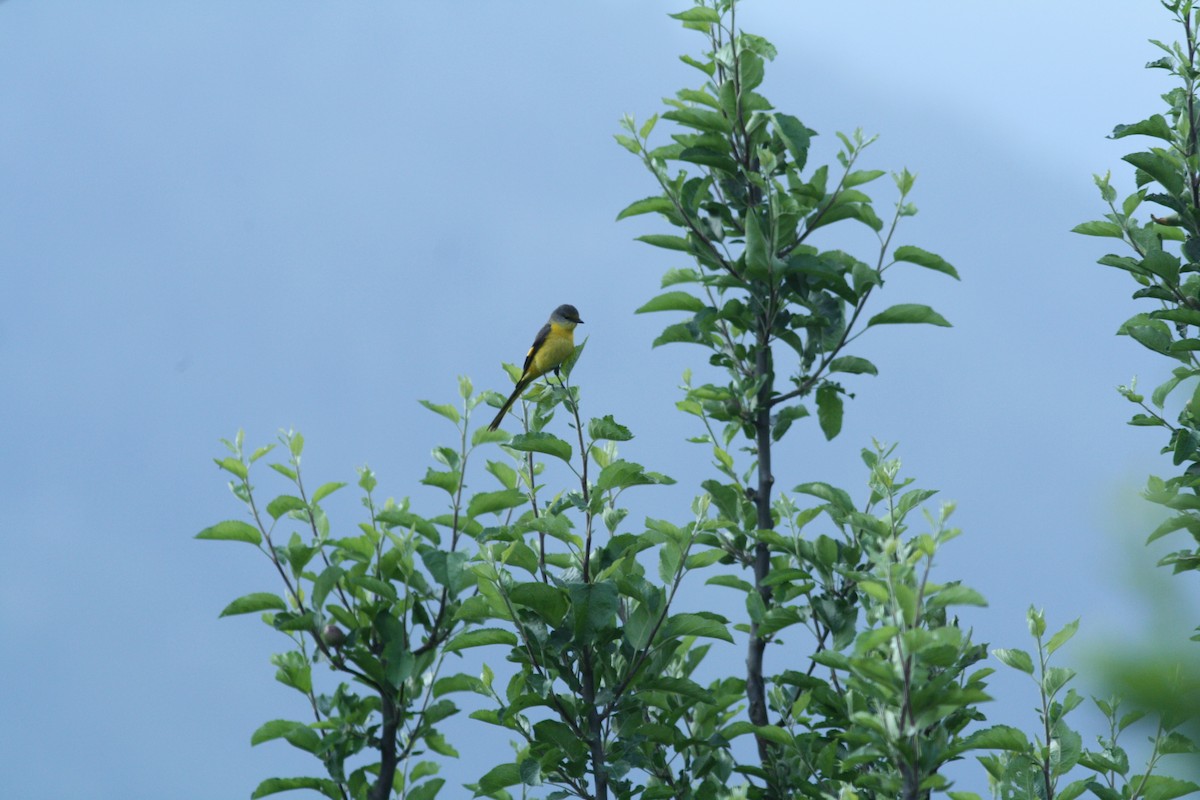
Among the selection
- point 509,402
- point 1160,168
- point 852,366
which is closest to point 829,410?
point 852,366

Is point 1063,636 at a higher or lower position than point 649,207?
lower

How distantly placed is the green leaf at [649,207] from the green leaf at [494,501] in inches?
59.6

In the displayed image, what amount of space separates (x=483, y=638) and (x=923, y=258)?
9.20ft

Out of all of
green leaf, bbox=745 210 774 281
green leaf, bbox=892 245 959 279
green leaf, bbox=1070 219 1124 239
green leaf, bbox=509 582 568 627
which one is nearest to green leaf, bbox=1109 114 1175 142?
green leaf, bbox=1070 219 1124 239

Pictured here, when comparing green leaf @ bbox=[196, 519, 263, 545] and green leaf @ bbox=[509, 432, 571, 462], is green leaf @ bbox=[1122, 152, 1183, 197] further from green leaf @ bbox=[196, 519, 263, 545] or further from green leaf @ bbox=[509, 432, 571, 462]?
green leaf @ bbox=[196, 519, 263, 545]

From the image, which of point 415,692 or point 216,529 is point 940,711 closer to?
point 415,692

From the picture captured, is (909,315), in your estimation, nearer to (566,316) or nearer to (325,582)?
(566,316)

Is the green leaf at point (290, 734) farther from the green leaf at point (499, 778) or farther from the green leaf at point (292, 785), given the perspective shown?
Result: the green leaf at point (499, 778)

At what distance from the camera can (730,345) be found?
19.2 ft

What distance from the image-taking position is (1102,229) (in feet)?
20.1

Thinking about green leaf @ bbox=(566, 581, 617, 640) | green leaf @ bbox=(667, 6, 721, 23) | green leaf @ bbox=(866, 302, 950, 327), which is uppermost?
green leaf @ bbox=(667, 6, 721, 23)

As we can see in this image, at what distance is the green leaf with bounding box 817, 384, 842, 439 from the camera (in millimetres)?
5855

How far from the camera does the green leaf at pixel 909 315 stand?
5816mm

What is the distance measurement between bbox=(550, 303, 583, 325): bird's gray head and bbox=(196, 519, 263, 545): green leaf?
2.05 meters
